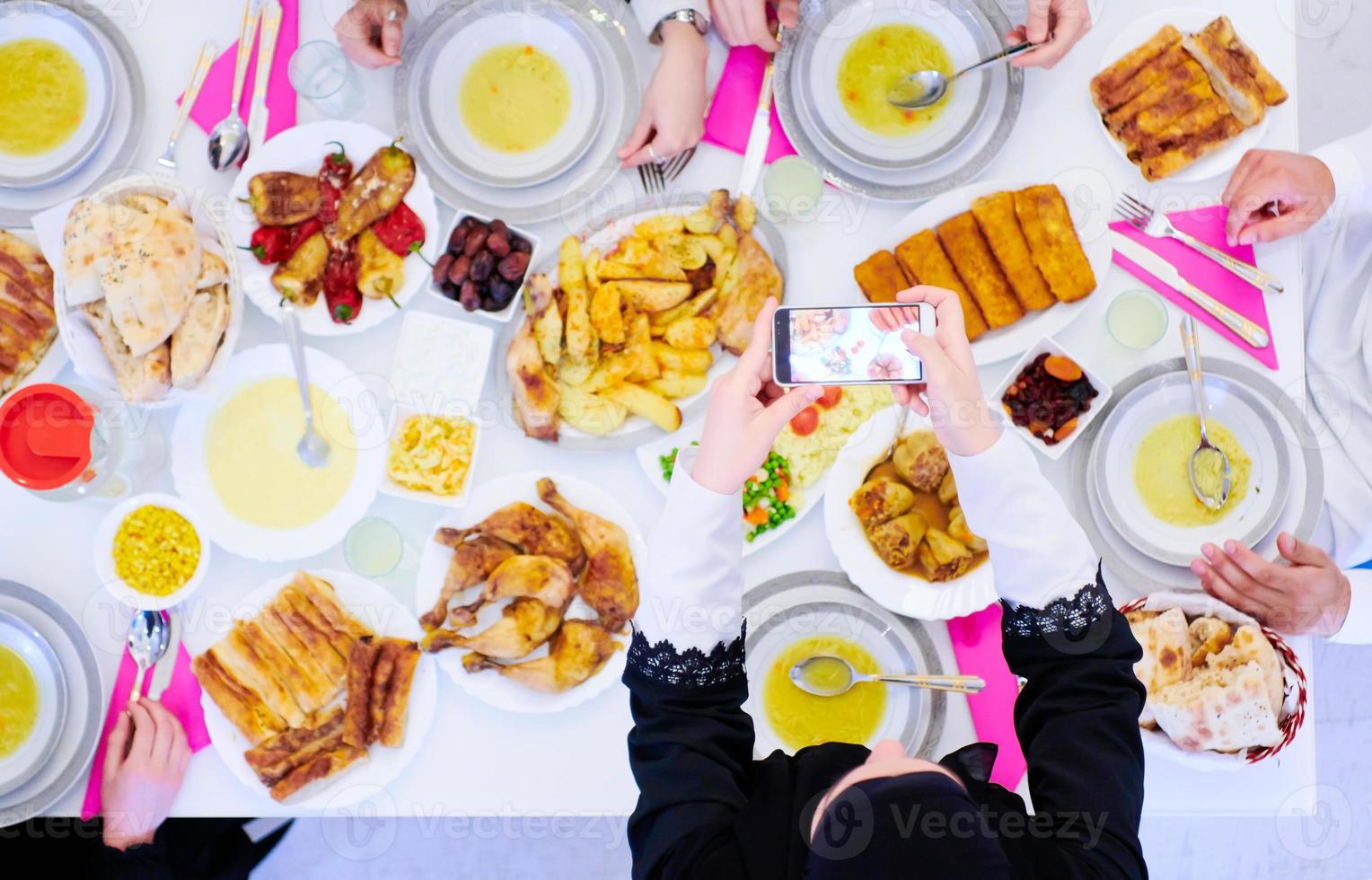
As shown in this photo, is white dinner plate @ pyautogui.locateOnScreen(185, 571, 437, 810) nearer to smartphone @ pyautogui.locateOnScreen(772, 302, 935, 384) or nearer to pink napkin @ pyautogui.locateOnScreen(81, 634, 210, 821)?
pink napkin @ pyautogui.locateOnScreen(81, 634, 210, 821)

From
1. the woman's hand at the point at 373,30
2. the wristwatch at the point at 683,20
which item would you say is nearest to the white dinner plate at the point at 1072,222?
the wristwatch at the point at 683,20

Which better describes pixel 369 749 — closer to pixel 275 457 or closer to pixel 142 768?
pixel 142 768

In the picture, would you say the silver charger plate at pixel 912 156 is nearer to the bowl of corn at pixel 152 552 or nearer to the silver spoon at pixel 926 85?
the silver spoon at pixel 926 85

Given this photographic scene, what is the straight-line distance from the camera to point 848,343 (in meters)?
1.56

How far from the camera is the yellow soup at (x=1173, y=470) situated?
1.85m

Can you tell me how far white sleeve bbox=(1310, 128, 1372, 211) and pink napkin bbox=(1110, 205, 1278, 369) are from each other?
0.85 feet

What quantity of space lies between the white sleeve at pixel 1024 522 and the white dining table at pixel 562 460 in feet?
1.35

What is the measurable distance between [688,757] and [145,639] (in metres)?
1.19

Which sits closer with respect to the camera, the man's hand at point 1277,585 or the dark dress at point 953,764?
the dark dress at point 953,764

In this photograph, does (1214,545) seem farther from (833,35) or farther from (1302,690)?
(833,35)

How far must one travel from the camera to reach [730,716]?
1.49 metres

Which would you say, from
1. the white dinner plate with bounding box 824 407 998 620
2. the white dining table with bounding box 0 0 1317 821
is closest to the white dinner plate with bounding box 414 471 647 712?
the white dining table with bounding box 0 0 1317 821

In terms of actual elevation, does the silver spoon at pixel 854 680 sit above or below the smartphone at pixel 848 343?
below

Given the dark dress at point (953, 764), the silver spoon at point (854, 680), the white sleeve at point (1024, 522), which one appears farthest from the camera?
the silver spoon at point (854, 680)
